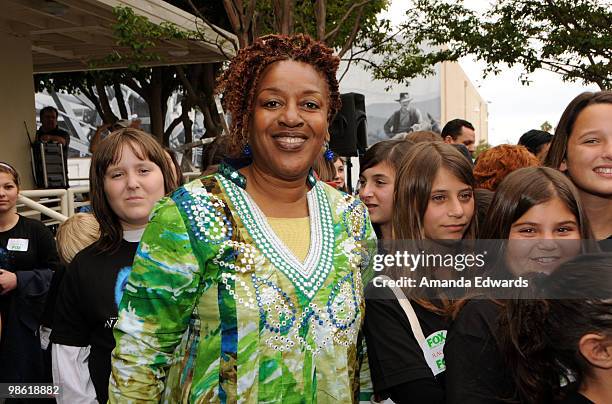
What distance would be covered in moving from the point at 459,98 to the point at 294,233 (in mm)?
64473

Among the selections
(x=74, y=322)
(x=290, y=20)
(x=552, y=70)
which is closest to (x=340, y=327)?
(x=74, y=322)

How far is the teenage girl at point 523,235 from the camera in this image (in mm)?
1798

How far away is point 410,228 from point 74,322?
138 centimetres

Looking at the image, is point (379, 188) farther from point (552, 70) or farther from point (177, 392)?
point (552, 70)

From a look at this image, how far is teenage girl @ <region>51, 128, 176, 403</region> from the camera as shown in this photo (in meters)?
2.55

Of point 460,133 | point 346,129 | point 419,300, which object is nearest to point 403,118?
point 460,133

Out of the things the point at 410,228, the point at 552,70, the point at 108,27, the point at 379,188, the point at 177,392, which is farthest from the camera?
the point at 552,70

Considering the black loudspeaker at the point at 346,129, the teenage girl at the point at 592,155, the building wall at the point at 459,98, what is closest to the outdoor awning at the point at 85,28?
the black loudspeaker at the point at 346,129

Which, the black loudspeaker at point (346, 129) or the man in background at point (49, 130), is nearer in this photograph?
the black loudspeaker at point (346, 129)

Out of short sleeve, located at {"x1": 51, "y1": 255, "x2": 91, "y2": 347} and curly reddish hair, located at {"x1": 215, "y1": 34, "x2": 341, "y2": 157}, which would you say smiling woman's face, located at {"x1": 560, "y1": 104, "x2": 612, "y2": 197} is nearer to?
curly reddish hair, located at {"x1": 215, "y1": 34, "x2": 341, "y2": 157}

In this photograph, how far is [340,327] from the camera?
5.86 ft

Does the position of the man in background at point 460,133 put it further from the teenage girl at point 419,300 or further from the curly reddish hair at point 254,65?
the curly reddish hair at point 254,65

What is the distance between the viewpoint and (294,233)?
1.87m

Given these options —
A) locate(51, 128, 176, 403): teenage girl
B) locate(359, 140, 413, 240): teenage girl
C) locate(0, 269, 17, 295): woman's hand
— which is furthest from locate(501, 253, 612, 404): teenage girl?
locate(0, 269, 17, 295): woman's hand
